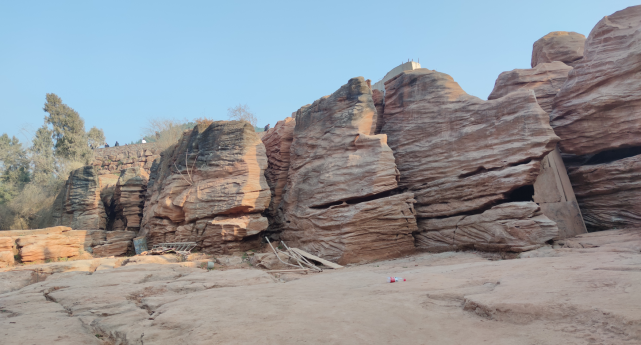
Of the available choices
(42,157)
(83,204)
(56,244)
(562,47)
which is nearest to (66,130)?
(42,157)

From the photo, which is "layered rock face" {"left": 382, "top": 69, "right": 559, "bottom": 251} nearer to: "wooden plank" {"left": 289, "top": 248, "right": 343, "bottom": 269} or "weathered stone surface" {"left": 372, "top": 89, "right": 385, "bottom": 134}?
"weathered stone surface" {"left": 372, "top": 89, "right": 385, "bottom": 134}

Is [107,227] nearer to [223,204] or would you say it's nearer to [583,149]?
[223,204]

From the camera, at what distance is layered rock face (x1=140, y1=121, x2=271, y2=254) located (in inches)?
604

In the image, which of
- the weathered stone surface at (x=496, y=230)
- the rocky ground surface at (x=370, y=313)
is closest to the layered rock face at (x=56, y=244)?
the rocky ground surface at (x=370, y=313)

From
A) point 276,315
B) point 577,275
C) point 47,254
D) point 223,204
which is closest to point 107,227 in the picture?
point 47,254

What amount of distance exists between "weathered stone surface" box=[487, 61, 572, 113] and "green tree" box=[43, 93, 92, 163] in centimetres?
3792

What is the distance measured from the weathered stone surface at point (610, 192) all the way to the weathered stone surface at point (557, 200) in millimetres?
1202

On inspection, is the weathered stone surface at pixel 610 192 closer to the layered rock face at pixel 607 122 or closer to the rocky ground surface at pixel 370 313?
the layered rock face at pixel 607 122

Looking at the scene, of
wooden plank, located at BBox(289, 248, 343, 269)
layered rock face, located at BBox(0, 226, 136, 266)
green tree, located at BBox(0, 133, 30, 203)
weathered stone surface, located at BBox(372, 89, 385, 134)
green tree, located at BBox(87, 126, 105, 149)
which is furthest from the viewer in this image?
green tree, located at BBox(87, 126, 105, 149)

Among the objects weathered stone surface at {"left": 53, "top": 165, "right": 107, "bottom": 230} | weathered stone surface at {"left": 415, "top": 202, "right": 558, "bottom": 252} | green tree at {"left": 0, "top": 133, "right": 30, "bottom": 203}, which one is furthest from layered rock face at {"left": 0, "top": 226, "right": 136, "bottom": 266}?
green tree at {"left": 0, "top": 133, "right": 30, "bottom": 203}

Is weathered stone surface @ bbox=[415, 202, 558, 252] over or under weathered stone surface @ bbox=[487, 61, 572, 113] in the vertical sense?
under

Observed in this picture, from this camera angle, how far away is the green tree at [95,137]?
38.0m

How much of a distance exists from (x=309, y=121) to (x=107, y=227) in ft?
58.9

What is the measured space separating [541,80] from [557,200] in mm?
7054
